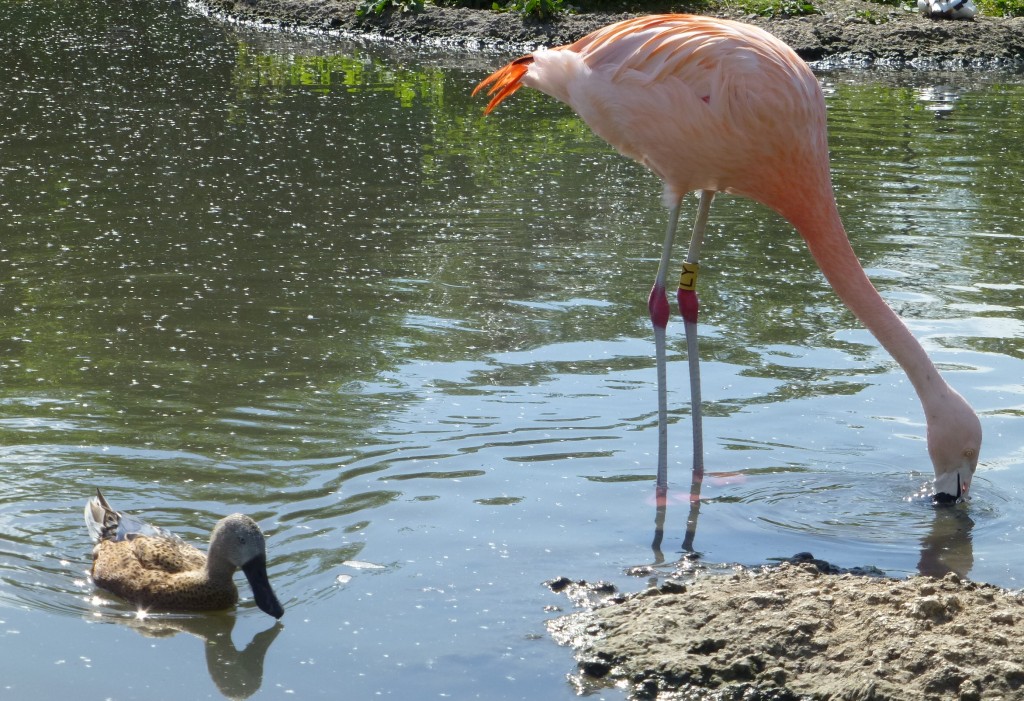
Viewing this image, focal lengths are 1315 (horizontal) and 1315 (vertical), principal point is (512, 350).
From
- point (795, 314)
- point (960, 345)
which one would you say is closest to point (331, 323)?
point (795, 314)

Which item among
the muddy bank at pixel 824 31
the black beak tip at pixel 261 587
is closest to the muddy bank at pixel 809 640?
the black beak tip at pixel 261 587

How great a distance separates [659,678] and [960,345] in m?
4.16

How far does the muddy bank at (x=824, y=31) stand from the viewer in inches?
787

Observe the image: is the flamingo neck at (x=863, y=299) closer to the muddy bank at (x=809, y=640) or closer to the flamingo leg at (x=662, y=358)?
the flamingo leg at (x=662, y=358)

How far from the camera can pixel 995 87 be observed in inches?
698

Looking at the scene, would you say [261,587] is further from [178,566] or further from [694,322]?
[694,322]

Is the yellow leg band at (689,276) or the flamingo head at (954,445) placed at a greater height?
the yellow leg band at (689,276)

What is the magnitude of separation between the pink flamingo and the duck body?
6.25 feet

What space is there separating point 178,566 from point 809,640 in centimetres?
225

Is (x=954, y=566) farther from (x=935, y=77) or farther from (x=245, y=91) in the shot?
(x=935, y=77)

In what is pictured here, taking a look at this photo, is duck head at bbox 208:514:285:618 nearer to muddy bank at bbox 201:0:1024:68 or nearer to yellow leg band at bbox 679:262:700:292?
yellow leg band at bbox 679:262:700:292

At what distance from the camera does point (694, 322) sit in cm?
609

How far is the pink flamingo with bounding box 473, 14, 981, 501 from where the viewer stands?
17.5ft

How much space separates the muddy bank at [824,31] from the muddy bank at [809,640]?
16404 mm
